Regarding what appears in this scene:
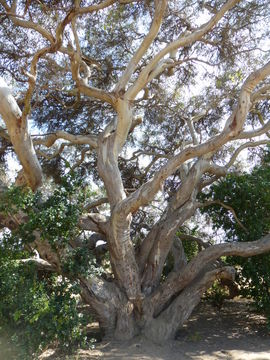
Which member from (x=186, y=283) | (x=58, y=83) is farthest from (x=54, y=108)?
(x=186, y=283)

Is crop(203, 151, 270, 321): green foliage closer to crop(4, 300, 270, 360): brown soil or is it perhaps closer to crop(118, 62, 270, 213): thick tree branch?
crop(4, 300, 270, 360): brown soil

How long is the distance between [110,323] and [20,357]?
2227 millimetres

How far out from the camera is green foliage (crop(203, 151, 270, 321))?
328 inches

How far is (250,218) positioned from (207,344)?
9.12 feet

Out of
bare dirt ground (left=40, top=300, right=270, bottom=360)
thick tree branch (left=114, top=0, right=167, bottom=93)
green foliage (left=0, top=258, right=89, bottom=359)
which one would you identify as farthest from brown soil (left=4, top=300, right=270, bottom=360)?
thick tree branch (left=114, top=0, right=167, bottom=93)

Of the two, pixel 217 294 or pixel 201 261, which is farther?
pixel 217 294

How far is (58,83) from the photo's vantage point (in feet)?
34.2

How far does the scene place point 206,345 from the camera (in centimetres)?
775

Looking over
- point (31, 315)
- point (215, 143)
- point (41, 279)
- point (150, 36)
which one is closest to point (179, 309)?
point (41, 279)

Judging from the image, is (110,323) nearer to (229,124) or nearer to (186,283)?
(186,283)

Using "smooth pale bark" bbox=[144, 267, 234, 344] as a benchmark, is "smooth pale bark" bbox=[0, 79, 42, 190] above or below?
above

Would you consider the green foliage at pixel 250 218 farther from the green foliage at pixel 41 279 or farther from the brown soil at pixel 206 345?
the green foliage at pixel 41 279

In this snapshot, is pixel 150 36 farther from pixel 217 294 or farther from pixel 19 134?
pixel 217 294

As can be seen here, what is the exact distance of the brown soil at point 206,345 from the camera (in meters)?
6.80
